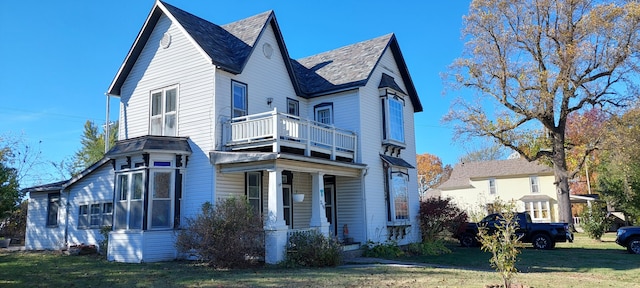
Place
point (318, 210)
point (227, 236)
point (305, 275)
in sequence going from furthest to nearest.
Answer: point (318, 210), point (227, 236), point (305, 275)

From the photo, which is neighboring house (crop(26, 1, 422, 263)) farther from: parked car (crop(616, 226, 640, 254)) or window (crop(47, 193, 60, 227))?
parked car (crop(616, 226, 640, 254))

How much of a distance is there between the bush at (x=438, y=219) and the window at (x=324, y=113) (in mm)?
6410

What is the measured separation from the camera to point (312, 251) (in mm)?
14031

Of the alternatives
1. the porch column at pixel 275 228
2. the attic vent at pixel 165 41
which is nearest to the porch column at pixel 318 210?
the porch column at pixel 275 228

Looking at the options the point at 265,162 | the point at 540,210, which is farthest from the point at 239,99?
the point at 540,210

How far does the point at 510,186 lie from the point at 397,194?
1286 inches

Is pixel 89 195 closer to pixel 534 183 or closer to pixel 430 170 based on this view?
pixel 534 183

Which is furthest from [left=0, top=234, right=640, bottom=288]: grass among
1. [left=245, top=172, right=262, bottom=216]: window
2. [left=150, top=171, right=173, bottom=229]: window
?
[left=245, top=172, right=262, bottom=216]: window

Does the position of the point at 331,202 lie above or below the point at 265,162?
below

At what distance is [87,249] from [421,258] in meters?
12.9

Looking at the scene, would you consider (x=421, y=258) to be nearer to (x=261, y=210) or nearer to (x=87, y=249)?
(x=261, y=210)

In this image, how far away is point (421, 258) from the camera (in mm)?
17625

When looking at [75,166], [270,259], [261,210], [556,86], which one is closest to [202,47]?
[261,210]

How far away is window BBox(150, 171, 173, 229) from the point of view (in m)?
15.6
